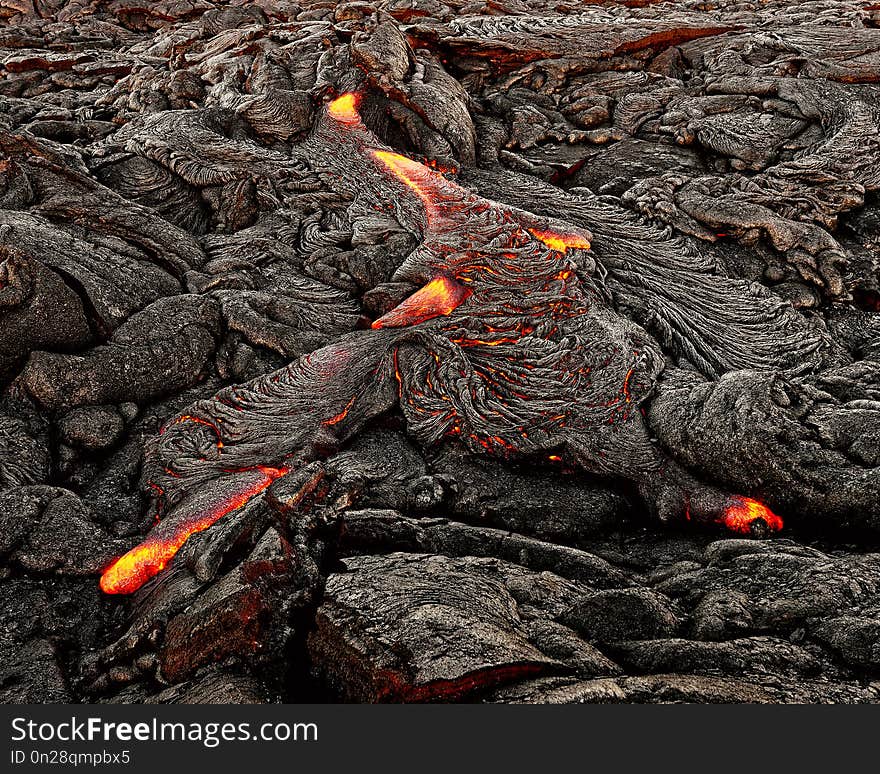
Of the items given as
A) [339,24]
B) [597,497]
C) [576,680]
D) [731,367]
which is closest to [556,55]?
[339,24]

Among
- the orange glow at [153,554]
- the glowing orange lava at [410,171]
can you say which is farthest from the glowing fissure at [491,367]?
the glowing orange lava at [410,171]

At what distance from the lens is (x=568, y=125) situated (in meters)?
9.58

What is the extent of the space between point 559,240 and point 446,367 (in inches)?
88.9

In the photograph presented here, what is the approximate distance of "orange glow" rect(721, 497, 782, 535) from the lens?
487 cm

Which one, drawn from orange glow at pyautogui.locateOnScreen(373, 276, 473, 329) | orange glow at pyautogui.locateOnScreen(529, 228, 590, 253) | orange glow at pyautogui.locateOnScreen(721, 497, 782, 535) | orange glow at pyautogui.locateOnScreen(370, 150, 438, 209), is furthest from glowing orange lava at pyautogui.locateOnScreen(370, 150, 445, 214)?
orange glow at pyautogui.locateOnScreen(721, 497, 782, 535)

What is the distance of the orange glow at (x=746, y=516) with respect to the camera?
4871 mm

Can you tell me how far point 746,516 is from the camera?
489cm

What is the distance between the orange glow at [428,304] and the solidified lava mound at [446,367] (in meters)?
0.03

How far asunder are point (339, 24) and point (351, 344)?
6.26 meters

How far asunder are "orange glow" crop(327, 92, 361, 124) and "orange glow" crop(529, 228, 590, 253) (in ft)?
9.76

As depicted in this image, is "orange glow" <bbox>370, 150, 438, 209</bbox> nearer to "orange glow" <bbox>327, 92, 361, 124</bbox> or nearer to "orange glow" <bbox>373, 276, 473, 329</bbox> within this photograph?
"orange glow" <bbox>327, 92, 361, 124</bbox>

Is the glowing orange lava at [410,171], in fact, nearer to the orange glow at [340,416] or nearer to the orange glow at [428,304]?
the orange glow at [428,304]

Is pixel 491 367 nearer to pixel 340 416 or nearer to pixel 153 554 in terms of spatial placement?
pixel 340 416

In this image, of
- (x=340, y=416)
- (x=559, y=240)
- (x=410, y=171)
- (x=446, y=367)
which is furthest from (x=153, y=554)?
(x=410, y=171)
